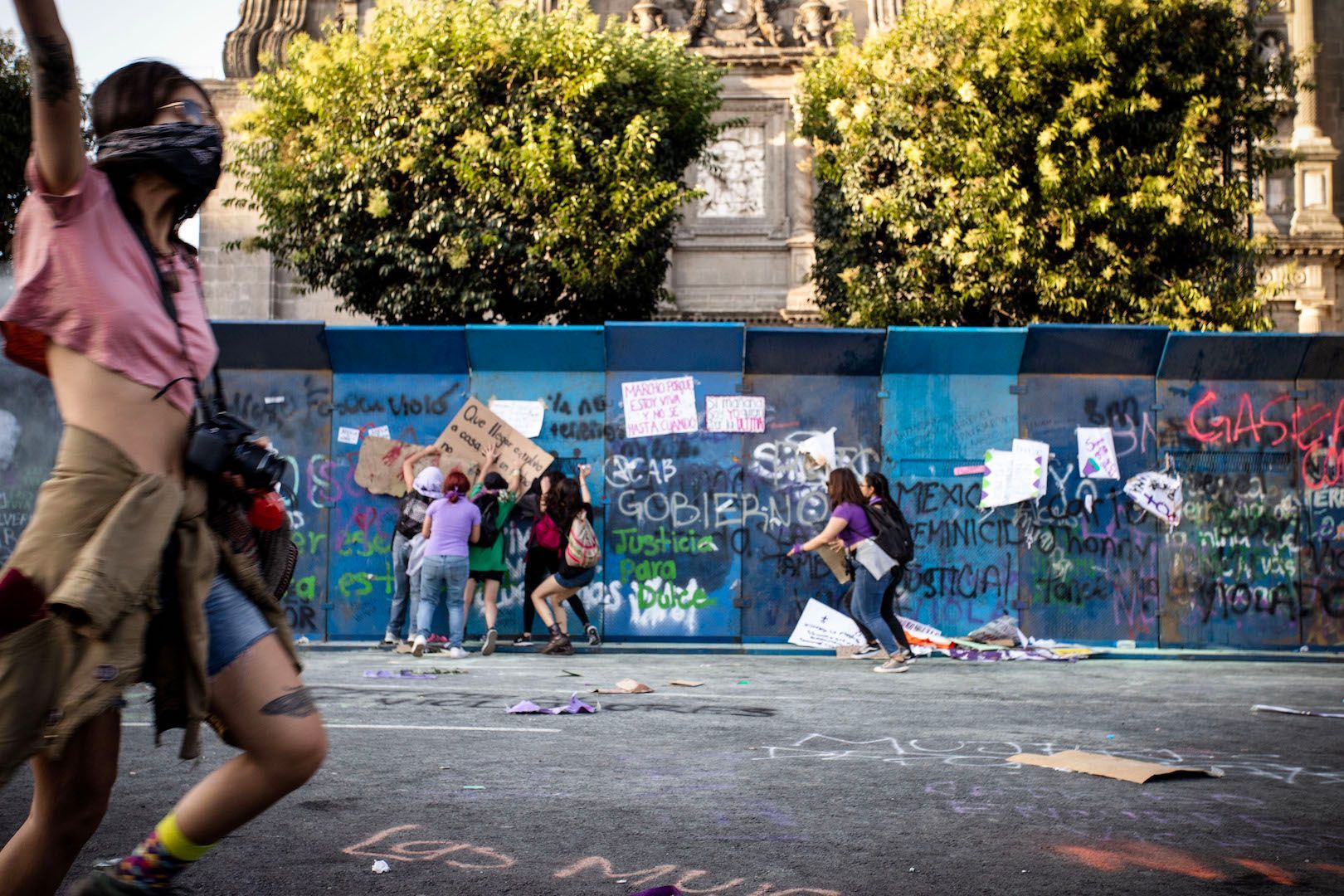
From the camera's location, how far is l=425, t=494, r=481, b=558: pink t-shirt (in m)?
11.6

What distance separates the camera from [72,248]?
247 centimetres

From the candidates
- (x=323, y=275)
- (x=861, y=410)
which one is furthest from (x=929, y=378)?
(x=323, y=275)

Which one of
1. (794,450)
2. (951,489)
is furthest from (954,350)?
(794,450)

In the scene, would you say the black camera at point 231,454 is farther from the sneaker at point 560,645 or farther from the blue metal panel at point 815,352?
the blue metal panel at point 815,352

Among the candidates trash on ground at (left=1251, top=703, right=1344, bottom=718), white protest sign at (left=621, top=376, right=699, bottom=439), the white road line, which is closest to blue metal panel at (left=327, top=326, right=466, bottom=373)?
white protest sign at (left=621, top=376, right=699, bottom=439)

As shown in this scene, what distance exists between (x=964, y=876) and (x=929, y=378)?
912 centimetres

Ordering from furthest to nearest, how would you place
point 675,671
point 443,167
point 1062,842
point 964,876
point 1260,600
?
point 443,167 < point 1260,600 < point 675,671 < point 1062,842 < point 964,876

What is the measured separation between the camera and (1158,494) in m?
12.8

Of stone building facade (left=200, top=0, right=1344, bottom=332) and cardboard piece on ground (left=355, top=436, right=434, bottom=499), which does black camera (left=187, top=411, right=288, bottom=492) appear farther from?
stone building facade (left=200, top=0, right=1344, bottom=332)

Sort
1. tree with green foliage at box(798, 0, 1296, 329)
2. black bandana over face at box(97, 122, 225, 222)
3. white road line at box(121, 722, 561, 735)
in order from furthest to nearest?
tree with green foliage at box(798, 0, 1296, 329) < white road line at box(121, 722, 561, 735) < black bandana over face at box(97, 122, 225, 222)

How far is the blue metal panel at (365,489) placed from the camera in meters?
12.8

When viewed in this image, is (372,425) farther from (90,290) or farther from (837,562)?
(90,290)

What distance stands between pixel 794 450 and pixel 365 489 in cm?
396

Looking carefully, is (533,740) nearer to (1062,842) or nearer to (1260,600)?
(1062,842)
